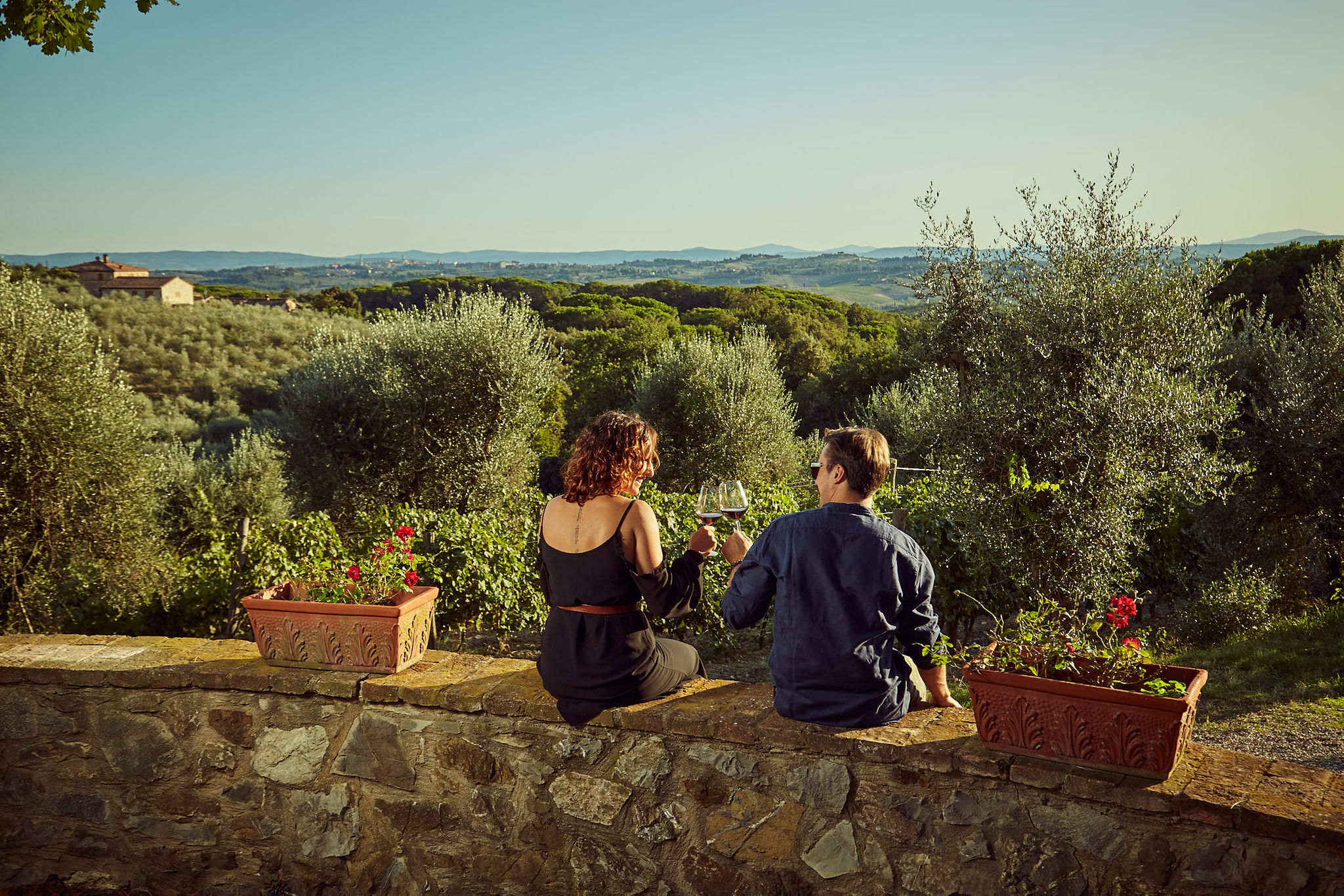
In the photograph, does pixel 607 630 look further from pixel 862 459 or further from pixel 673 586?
pixel 862 459

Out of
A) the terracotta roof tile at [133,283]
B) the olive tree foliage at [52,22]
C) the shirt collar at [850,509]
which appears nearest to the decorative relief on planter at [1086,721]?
the shirt collar at [850,509]

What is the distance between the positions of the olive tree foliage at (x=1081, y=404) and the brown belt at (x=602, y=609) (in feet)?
14.2

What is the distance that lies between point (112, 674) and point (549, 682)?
5.14 feet

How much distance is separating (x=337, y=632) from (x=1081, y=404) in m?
5.70

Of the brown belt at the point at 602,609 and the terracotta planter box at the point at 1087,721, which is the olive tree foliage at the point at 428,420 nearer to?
the brown belt at the point at 602,609

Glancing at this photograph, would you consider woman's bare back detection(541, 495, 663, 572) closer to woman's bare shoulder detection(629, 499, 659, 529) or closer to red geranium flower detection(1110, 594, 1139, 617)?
woman's bare shoulder detection(629, 499, 659, 529)

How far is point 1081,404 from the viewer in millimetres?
6445

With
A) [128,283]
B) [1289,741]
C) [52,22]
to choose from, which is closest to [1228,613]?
[1289,741]

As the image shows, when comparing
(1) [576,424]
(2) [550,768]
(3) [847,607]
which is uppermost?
(3) [847,607]

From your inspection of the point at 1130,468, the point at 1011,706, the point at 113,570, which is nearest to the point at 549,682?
the point at 1011,706

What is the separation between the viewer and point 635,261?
65.2m

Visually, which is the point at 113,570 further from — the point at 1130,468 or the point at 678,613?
the point at 1130,468

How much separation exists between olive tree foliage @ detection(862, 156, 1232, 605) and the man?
410 cm

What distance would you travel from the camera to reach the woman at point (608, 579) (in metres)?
2.49
